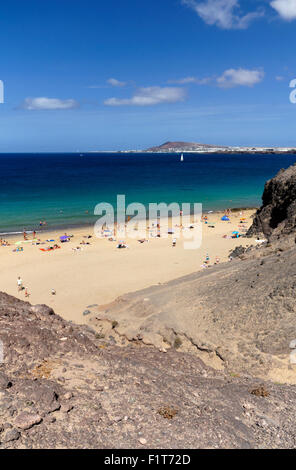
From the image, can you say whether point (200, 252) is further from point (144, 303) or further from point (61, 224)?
point (61, 224)

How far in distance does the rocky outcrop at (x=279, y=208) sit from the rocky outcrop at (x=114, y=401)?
53.4ft

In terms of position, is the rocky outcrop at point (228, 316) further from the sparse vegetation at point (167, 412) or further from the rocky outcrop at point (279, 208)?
the rocky outcrop at point (279, 208)

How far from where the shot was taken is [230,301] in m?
14.8

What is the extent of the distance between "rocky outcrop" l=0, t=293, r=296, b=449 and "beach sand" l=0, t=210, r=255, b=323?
328 inches

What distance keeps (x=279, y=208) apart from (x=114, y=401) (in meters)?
24.2

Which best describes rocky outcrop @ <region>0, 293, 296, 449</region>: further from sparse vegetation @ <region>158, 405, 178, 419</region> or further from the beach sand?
the beach sand

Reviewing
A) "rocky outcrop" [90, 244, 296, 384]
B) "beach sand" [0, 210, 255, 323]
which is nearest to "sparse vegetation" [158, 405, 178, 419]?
"rocky outcrop" [90, 244, 296, 384]

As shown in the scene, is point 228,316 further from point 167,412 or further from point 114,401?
point 114,401

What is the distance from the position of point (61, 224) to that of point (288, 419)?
4418cm

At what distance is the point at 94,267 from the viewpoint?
1126 inches

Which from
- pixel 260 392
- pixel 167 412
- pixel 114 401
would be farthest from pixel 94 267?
pixel 167 412

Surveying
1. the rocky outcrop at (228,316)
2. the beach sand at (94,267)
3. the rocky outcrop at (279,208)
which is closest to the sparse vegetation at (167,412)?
the rocky outcrop at (228,316)

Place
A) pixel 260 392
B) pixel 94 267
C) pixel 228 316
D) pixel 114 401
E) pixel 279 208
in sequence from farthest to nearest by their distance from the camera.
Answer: pixel 94 267 → pixel 279 208 → pixel 228 316 → pixel 260 392 → pixel 114 401

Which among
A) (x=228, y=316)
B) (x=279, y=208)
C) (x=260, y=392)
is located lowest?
(x=260, y=392)
